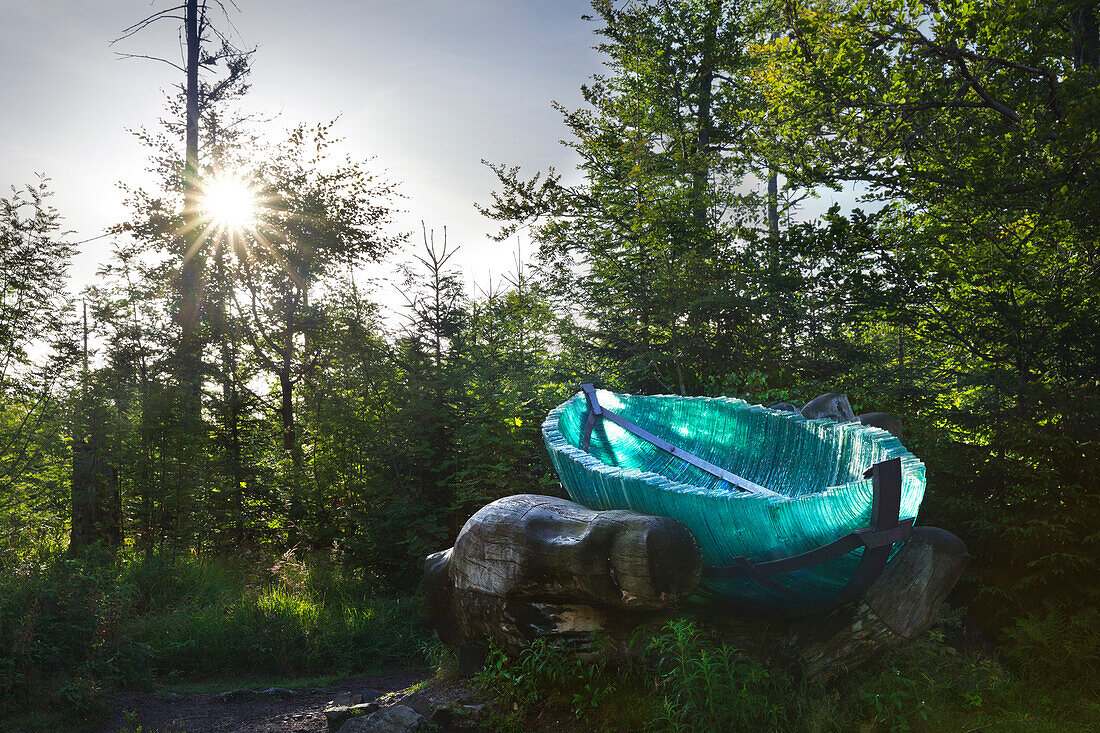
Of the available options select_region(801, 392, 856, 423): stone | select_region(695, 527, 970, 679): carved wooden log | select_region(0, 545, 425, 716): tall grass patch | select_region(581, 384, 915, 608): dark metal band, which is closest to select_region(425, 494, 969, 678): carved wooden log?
select_region(695, 527, 970, 679): carved wooden log

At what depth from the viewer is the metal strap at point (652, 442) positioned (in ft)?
16.9

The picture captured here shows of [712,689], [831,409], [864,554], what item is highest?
[831,409]

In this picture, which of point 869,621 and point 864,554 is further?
point 869,621

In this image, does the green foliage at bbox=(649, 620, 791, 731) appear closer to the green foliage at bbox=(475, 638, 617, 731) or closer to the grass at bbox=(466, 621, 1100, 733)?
the grass at bbox=(466, 621, 1100, 733)

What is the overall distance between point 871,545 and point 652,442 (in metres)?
3.12

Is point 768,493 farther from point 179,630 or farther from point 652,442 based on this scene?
point 179,630

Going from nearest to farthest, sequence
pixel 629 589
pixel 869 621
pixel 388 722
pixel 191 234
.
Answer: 1. pixel 629 589
2. pixel 869 621
3. pixel 388 722
4. pixel 191 234

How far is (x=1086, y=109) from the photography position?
552cm

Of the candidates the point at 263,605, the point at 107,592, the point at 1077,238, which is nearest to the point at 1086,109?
the point at 1077,238

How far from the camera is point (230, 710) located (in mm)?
4574

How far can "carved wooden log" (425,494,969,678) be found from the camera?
10.5 ft

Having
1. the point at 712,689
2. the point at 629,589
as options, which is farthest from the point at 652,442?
the point at 712,689

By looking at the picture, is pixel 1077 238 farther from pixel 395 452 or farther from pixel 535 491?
pixel 395 452

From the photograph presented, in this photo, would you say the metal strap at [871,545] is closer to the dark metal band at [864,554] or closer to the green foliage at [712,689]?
the dark metal band at [864,554]
